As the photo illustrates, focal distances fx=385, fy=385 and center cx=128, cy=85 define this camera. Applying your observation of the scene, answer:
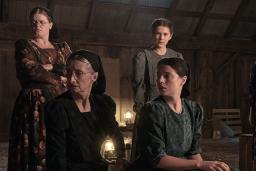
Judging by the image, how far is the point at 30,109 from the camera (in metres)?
3.32

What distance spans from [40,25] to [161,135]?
1.67 meters

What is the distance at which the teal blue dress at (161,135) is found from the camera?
2209mm

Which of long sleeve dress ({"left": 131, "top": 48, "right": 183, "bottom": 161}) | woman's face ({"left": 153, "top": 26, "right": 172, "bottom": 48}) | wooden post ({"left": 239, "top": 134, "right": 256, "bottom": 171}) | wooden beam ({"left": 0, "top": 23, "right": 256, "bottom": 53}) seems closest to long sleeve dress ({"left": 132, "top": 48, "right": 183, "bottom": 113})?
long sleeve dress ({"left": 131, "top": 48, "right": 183, "bottom": 161})

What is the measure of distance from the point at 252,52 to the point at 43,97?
8.02m

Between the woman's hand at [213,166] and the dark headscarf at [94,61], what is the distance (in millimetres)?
772

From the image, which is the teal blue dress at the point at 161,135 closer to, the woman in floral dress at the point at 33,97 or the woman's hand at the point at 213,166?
the woman's hand at the point at 213,166

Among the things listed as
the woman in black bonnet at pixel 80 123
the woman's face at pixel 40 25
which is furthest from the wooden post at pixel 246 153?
the woman in black bonnet at pixel 80 123

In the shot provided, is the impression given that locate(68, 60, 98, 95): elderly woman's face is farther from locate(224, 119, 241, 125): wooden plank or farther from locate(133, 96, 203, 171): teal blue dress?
locate(224, 119, 241, 125): wooden plank

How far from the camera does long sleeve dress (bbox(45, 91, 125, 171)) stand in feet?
6.89

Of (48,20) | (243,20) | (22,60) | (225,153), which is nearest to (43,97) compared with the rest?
(22,60)

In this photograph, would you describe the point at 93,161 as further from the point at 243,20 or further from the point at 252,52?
the point at 252,52

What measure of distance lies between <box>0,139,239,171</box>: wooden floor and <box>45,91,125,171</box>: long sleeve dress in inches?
137

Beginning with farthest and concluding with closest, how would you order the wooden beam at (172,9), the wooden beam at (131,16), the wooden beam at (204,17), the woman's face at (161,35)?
the wooden beam at (204,17), the wooden beam at (172,9), the wooden beam at (131,16), the woman's face at (161,35)

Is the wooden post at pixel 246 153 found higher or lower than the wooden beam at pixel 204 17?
lower
